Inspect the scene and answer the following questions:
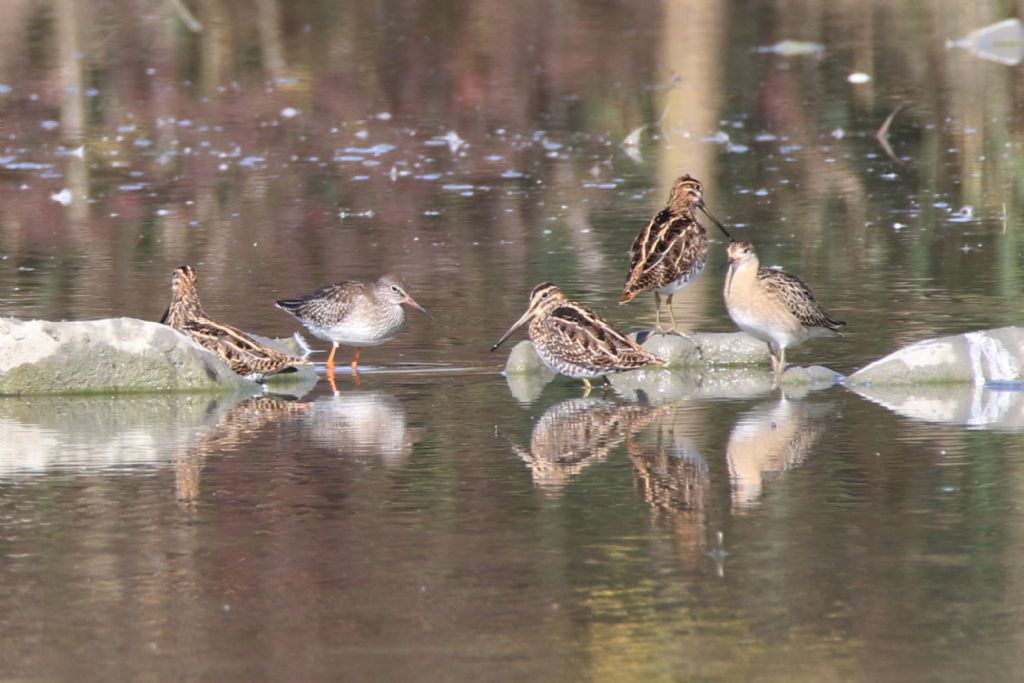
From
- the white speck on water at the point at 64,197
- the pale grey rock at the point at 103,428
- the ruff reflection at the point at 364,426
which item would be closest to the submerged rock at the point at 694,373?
the ruff reflection at the point at 364,426

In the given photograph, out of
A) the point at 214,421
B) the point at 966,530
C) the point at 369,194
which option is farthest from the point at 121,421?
the point at 369,194

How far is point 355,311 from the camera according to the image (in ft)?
45.9

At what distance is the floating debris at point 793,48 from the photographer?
106ft

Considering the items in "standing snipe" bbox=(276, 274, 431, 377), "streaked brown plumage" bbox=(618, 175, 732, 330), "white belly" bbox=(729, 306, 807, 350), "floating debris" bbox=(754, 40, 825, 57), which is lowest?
"white belly" bbox=(729, 306, 807, 350)

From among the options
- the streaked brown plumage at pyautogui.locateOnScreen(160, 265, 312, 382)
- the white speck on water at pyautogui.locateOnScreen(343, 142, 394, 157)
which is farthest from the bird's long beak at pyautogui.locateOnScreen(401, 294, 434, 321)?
the white speck on water at pyautogui.locateOnScreen(343, 142, 394, 157)

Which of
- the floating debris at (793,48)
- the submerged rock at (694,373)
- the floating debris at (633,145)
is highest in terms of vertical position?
the floating debris at (793,48)

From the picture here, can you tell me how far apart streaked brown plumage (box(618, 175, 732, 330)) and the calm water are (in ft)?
1.27

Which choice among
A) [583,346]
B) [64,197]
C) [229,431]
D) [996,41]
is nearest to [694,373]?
[583,346]

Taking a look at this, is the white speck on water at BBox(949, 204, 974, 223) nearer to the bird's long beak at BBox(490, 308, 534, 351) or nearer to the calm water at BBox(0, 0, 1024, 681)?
the calm water at BBox(0, 0, 1024, 681)

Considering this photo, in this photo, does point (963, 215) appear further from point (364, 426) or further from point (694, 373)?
point (364, 426)

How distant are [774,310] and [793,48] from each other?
20.2m

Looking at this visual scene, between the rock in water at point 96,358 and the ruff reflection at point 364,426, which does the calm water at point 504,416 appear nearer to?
the ruff reflection at point 364,426

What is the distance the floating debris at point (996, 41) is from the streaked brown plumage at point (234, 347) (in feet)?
68.6

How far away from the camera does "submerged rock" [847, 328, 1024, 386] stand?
12164 mm
